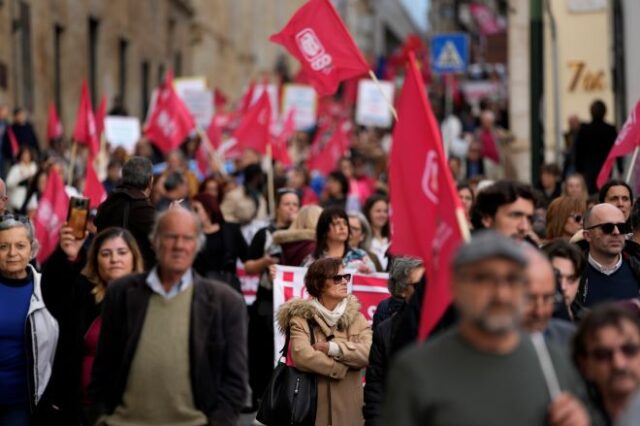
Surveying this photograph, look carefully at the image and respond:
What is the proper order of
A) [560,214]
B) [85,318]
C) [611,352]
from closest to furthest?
[611,352] → [85,318] → [560,214]

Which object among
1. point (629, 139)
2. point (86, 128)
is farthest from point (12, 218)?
point (86, 128)

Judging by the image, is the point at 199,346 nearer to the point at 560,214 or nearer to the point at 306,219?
the point at 560,214

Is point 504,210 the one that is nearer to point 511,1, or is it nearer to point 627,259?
point 627,259

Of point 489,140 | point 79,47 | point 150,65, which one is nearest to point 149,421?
point 489,140

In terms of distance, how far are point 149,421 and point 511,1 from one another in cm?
2217

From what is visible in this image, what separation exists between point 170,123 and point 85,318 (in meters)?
12.5

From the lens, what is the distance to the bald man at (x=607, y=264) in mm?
8594

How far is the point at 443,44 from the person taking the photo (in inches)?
1027

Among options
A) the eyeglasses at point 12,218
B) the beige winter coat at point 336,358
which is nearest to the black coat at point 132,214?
the eyeglasses at point 12,218

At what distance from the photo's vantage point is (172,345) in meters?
6.66

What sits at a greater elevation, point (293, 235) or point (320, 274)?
point (293, 235)

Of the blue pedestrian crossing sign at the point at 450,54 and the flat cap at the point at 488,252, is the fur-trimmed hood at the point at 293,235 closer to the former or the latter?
the flat cap at the point at 488,252

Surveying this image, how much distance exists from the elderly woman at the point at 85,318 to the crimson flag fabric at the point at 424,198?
1917 millimetres

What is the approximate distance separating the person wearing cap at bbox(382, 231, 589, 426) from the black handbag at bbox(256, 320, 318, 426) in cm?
408
